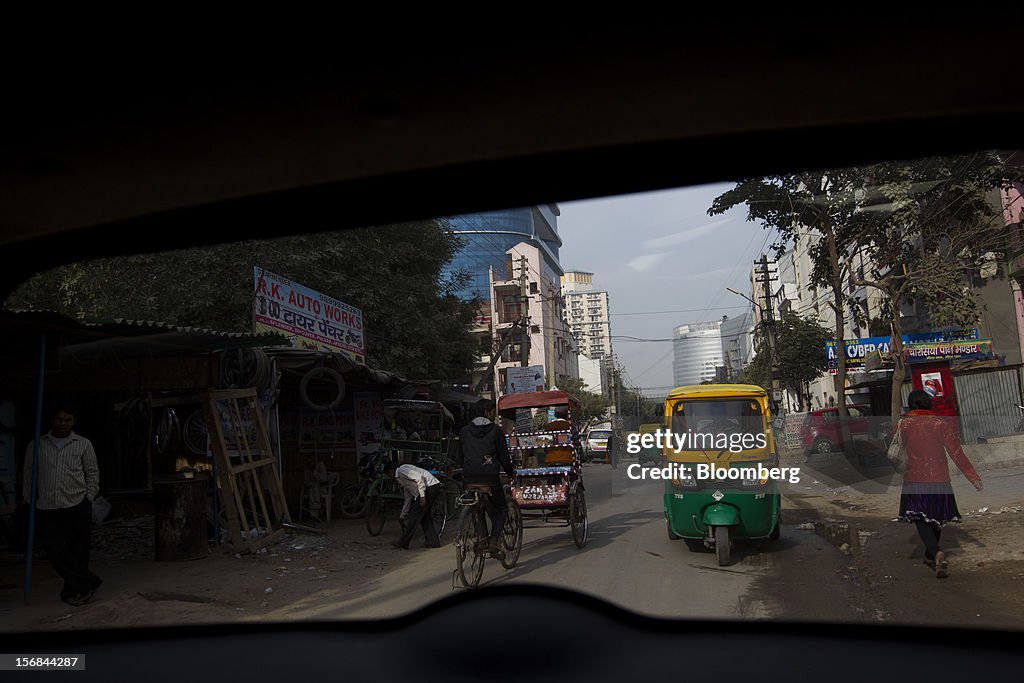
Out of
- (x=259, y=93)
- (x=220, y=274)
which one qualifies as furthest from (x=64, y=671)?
(x=220, y=274)

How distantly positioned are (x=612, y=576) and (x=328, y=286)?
30.9 feet

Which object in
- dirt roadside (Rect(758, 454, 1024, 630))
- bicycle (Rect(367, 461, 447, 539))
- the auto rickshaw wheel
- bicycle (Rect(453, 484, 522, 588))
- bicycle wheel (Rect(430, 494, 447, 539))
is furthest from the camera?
bicycle (Rect(367, 461, 447, 539))

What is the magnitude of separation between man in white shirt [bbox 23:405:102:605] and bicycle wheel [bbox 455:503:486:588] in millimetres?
3388

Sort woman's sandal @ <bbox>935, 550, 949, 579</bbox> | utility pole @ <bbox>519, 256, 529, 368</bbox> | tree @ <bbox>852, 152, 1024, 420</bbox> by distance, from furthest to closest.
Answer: utility pole @ <bbox>519, 256, 529, 368</bbox> < tree @ <bbox>852, 152, 1024, 420</bbox> < woman's sandal @ <bbox>935, 550, 949, 579</bbox>

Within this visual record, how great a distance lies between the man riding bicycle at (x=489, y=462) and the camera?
7.82 m

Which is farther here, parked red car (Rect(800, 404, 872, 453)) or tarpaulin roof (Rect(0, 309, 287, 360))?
parked red car (Rect(800, 404, 872, 453))

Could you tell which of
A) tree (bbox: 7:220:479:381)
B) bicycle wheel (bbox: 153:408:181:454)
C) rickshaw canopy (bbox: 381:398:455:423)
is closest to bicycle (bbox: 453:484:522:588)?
tree (bbox: 7:220:479:381)

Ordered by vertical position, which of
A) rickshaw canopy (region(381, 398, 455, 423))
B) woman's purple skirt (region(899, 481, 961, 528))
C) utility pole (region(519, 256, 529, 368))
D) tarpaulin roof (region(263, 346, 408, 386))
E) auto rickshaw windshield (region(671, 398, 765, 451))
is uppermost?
utility pole (region(519, 256, 529, 368))

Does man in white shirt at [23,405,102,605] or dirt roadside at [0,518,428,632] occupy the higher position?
man in white shirt at [23,405,102,605]

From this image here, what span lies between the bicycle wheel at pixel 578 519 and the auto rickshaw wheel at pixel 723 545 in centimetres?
197

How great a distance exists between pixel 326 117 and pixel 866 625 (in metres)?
3.26

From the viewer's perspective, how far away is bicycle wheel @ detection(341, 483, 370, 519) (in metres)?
13.2

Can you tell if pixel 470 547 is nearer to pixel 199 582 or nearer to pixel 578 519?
pixel 578 519

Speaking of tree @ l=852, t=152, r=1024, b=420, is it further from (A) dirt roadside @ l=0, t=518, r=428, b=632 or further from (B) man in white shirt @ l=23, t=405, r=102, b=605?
(B) man in white shirt @ l=23, t=405, r=102, b=605
